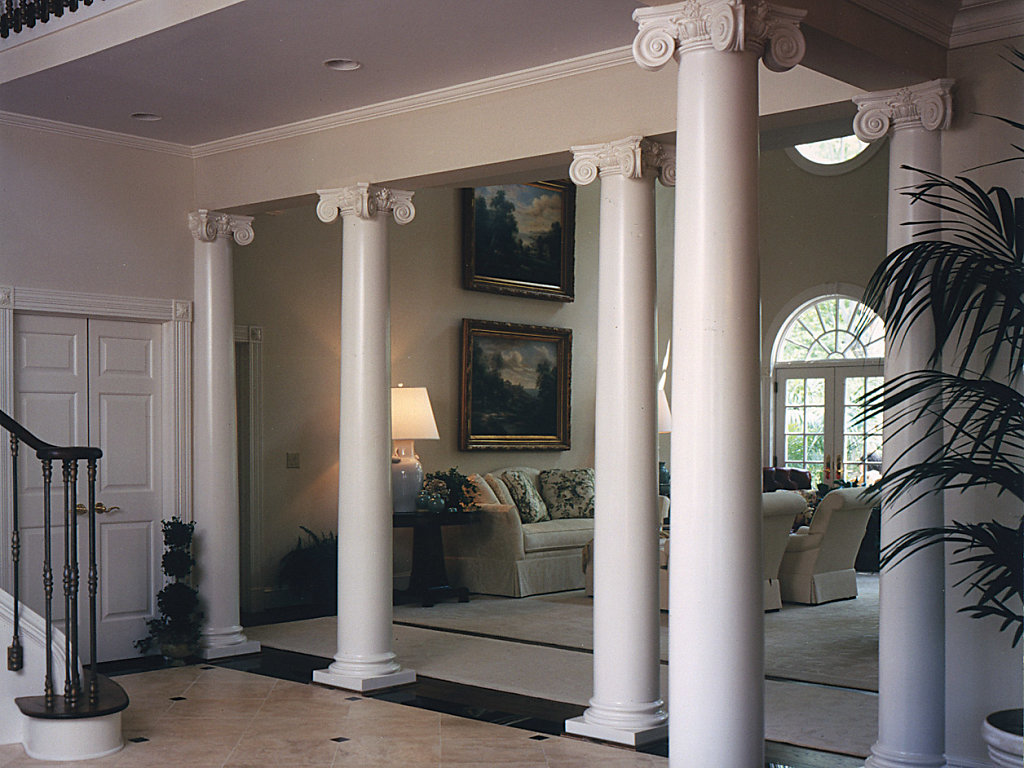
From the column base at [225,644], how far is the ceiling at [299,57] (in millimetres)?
3174

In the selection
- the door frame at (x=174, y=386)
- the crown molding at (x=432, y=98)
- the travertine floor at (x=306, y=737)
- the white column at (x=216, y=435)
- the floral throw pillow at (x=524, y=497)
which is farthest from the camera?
the floral throw pillow at (x=524, y=497)

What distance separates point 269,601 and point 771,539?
391cm

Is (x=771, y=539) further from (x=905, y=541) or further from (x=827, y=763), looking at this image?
(x=905, y=541)

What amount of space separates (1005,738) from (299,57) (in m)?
4.12

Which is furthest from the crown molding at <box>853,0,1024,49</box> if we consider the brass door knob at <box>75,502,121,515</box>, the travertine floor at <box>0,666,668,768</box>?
the brass door knob at <box>75,502,121,515</box>

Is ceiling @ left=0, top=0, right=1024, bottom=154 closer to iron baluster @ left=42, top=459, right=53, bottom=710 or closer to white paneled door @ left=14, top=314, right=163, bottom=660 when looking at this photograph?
white paneled door @ left=14, top=314, right=163, bottom=660

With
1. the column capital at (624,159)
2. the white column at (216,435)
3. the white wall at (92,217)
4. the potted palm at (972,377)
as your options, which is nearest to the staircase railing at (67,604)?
the white wall at (92,217)

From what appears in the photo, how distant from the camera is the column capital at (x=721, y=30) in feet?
11.5

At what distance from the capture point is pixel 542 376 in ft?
36.9

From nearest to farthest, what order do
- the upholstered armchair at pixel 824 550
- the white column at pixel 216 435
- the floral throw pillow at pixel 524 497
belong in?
the white column at pixel 216 435 → the upholstered armchair at pixel 824 550 → the floral throw pillow at pixel 524 497

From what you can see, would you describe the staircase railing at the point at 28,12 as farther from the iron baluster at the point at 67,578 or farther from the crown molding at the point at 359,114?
the iron baluster at the point at 67,578

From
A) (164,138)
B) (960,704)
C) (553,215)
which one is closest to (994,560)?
(960,704)

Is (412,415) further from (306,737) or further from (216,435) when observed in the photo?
(306,737)

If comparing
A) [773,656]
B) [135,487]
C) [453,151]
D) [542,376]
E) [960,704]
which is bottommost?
[773,656]
